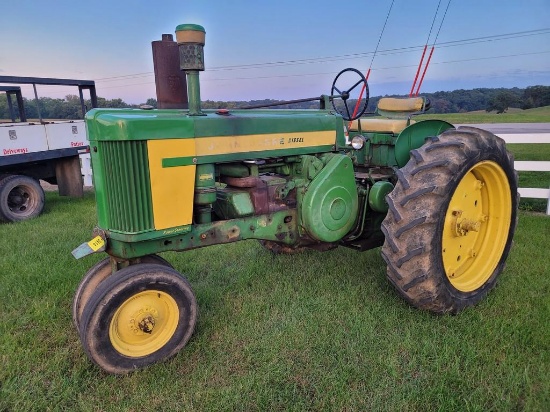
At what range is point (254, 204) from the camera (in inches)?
123

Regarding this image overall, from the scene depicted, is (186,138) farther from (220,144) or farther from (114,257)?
(114,257)

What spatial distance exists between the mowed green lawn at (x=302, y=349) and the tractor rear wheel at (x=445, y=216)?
0.20 meters

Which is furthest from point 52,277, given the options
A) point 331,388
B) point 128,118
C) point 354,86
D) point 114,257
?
point 354,86

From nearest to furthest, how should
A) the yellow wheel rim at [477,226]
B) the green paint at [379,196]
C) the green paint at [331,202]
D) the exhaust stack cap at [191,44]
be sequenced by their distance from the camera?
the exhaust stack cap at [191,44]
the green paint at [331,202]
the yellow wheel rim at [477,226]
the green paint at [379,196]

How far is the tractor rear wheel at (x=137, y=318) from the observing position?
2.47 m

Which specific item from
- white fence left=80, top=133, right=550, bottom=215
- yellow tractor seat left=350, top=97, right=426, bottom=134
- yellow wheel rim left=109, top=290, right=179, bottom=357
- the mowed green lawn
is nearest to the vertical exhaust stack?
yellow wheel rim left=109, top=290, right=179, bottom=357

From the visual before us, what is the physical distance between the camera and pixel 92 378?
2551mm

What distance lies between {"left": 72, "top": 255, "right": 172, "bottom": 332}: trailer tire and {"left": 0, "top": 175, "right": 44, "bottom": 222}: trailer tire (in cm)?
446

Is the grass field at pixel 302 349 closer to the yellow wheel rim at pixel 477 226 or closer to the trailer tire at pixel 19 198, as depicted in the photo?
the yellow wheel rim at pixel 477 226

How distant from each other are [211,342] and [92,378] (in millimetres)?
738

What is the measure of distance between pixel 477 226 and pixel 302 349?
1619mm

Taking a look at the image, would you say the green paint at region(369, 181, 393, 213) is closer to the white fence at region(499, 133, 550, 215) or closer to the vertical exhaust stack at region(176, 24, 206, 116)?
the vertical exhaust stack at region(176, 24, 206, 116)

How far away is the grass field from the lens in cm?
236

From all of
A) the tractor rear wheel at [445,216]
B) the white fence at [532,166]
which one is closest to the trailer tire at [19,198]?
the tractor rear wheel at [445,216]
